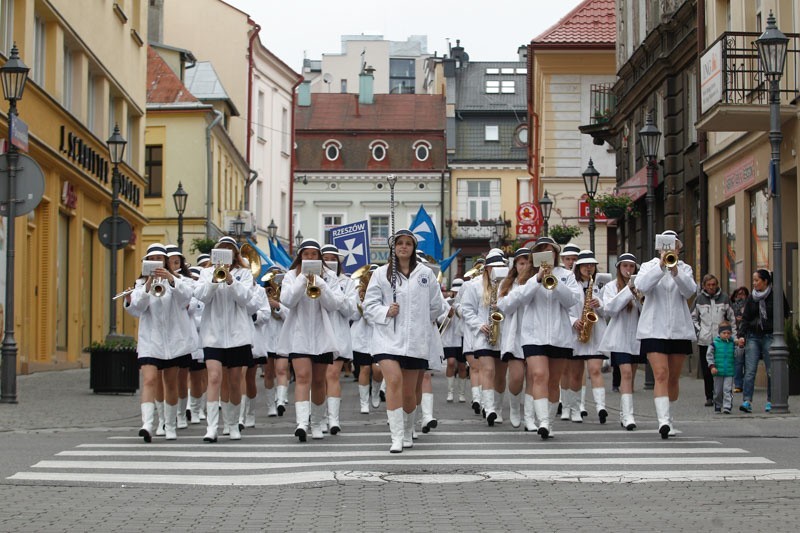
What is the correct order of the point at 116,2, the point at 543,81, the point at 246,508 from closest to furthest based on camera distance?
1. the point at 246,508
2. the point at 116,2
3. the point at 543,81

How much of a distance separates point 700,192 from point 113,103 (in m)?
14.8

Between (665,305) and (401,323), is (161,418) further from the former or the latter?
(665,305)

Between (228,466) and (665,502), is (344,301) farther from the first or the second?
(665,502)

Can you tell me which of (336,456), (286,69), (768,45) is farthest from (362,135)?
(336,456)

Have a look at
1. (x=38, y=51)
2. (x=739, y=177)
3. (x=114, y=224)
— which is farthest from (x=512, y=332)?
(x=38, y=51)

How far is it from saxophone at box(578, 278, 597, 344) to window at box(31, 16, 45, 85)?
46.3 ft

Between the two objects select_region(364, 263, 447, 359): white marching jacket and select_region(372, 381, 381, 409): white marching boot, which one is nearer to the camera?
select_region(364, 263, 447, 359): white marching jacket

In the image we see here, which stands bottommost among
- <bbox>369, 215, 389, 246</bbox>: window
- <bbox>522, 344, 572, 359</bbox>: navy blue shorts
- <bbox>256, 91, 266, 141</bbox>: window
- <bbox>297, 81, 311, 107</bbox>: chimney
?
<bbox>522, 344, 572, 359</bbox>: navy blue shorts

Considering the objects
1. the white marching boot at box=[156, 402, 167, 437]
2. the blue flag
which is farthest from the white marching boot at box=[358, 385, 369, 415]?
the blue flag

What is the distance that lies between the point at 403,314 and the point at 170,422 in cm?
279

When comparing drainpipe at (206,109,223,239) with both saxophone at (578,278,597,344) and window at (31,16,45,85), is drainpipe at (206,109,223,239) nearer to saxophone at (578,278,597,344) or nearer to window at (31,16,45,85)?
window at (31,16,45,85)

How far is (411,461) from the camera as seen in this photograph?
460 inches

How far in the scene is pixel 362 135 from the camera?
83438 millimetres

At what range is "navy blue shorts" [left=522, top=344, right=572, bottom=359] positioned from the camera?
13.9m
